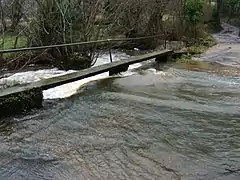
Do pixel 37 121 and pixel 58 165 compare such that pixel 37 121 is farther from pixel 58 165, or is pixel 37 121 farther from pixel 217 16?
pixel 217 16

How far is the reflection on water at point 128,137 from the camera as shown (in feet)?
14.4

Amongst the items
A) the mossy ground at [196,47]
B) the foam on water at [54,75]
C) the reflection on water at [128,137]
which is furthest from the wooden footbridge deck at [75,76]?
the mossy ground at [196,47]

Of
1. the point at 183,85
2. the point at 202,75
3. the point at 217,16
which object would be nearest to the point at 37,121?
the point at 183,85

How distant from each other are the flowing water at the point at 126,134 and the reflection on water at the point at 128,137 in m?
0.01

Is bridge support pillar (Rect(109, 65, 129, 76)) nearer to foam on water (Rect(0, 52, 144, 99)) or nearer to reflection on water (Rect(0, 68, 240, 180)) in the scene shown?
foam on water (Rect(0, 52, 144, 99))

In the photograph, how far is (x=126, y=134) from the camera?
18.2 ft

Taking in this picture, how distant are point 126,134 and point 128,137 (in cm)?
13

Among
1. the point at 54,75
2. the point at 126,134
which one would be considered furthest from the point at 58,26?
the point at 126,134

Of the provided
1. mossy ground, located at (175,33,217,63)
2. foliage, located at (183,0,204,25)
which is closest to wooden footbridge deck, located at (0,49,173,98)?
mossy ground, located at (175,33,217,63)

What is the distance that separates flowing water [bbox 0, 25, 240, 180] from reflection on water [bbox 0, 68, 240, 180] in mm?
12

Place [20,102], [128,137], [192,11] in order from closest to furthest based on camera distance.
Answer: [128,137]
[20,102]
[192,11]

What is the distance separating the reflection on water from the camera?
4.40 metres

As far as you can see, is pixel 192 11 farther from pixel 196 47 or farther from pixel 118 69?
pixel 118 69

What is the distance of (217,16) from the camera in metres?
30.7
